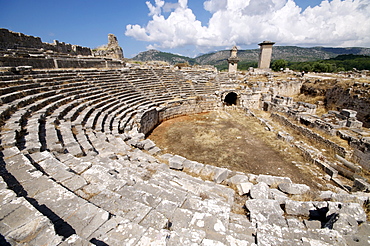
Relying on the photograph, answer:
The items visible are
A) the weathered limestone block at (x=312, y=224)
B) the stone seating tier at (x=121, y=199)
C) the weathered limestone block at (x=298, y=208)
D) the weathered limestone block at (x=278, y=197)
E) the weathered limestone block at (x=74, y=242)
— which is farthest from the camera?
the weathered limestone block at (x=278, y=197)

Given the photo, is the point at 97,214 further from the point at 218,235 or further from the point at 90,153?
the point at 90,153

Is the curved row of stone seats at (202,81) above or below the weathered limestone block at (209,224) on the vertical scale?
above

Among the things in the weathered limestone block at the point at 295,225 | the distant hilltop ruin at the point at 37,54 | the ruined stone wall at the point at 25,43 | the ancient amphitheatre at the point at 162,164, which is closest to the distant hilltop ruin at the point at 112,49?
the distant hilltop ruin at the point at 37,54

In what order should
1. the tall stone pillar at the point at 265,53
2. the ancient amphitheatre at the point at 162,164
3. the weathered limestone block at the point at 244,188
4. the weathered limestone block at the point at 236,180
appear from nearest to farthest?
the ancient amphitheatre at the point at 162,164 < the weathered limestone block at the point at 244,188 < the weathered limestone block at the point at 236,180 < the tall stone pillar at the point at 265,53

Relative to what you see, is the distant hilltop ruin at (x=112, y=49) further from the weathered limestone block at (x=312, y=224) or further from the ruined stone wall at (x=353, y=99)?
the weathered limestone block at (x=312, y=224)

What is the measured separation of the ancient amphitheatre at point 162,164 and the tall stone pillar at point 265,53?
16.6 meters

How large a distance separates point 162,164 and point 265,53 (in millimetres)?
35006

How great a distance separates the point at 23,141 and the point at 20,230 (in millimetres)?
3939

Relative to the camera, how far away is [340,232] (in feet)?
10.3

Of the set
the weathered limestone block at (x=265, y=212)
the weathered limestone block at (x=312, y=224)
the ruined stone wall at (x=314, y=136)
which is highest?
the weathered limestone block at (x=265, y=212)

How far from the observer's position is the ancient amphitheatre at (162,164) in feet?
8.91

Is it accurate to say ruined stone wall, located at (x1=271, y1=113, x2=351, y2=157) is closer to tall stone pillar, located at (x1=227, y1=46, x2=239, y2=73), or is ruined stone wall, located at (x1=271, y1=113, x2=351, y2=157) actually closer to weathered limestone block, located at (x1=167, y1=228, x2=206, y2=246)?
weathered limestone block, located at (x1=167, y1=228, x2=206, y2=246)

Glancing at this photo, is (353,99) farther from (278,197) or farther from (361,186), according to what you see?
(278,197)

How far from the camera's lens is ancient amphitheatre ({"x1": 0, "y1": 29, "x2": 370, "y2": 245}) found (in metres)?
2.71
